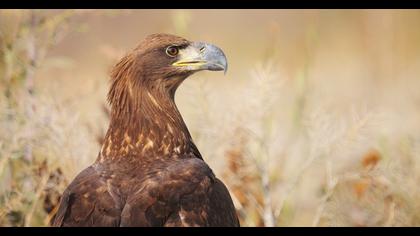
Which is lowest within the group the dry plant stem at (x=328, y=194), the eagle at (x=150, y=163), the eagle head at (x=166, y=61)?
the dry plant stem at (x=328, y=194)

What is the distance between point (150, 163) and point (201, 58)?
95 centimetres

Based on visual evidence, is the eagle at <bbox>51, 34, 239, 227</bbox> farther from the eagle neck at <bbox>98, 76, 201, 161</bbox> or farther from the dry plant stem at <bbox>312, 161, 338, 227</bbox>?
the dry plant stem at <bbox>312, 161, 338, 227</bbox>

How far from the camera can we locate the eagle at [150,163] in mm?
5590

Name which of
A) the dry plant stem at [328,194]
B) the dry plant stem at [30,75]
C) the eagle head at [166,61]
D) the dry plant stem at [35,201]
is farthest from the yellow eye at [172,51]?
the dry plant stem at [328,194]

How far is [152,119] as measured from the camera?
6.59 m

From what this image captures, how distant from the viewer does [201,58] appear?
22.4 feet

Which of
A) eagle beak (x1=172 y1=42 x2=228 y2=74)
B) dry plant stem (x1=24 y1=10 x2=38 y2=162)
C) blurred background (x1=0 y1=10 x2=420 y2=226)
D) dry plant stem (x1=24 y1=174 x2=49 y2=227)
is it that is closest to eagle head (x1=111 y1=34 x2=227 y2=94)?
eagle beak (x1=172 y1=42 x2=228 y2=74)

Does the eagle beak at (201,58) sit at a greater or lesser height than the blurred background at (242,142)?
greater

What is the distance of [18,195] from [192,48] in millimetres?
1570

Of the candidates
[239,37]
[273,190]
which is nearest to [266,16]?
[239,37]

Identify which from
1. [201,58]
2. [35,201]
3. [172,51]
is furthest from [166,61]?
[35,201]

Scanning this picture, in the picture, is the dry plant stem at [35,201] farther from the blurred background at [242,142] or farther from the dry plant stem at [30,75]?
→ the dry plant stem at [30,75]

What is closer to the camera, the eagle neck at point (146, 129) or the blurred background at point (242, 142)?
the eagle neck at point (146, 129)
